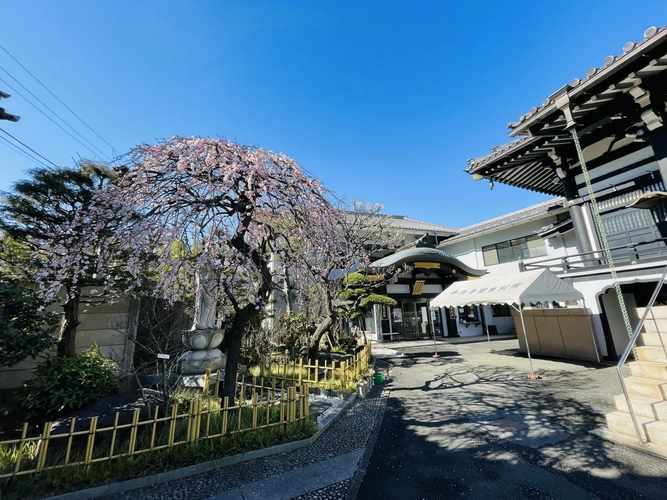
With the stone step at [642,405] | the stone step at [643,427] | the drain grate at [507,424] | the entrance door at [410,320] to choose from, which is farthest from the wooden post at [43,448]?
the entrance door at [410,320]

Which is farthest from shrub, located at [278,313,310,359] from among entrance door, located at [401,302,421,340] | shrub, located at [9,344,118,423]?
entrance door, located at [401,302,421,340]

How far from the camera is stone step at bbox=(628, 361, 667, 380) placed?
4203 mm

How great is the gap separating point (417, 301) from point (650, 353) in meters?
12.7

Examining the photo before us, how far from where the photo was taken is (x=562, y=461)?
11.2ft

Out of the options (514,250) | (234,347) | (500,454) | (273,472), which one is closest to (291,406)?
(273,472)

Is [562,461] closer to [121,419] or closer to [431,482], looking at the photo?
[431,482]

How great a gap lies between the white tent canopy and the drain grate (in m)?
4.14

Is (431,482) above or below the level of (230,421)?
below

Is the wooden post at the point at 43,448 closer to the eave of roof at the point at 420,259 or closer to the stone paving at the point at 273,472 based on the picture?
the stone paving at the point at 273,472

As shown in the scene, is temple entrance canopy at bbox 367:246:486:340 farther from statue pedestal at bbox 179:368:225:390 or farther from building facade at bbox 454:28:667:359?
statue pedestal at bbox 179:368:225:390

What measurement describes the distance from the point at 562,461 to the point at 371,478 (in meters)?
2.46

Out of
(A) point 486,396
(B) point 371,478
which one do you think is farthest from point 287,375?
(A) point 486,396

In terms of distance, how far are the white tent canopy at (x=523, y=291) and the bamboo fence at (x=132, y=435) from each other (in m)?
7.20

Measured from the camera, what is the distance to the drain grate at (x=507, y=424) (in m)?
4.42
